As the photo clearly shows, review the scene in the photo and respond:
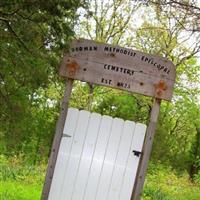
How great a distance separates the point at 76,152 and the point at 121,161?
66cm

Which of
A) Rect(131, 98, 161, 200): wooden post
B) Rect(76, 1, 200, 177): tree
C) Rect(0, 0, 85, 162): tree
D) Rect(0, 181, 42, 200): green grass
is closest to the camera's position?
Rect(131, 98, 161, 200): wooden post

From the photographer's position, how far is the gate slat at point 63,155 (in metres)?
7.30

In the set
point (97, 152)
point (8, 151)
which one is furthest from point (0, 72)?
point (8, 151)

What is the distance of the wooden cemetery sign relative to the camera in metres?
7.16

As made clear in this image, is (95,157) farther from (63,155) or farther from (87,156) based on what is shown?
(63,155)

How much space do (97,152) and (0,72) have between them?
2151 millimetres

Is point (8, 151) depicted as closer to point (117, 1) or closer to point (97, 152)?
point (117, 1)

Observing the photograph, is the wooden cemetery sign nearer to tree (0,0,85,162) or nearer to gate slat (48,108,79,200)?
gate slat (48,108,79,200)

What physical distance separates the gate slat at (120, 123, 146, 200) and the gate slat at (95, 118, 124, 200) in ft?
0.72

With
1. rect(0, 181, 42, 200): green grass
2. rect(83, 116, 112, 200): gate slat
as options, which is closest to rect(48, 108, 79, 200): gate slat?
rect(83, 116, 112, 200): gate slat

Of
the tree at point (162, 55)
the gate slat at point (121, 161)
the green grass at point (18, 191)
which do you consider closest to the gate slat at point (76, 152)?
the gate slat at point (121, 161)

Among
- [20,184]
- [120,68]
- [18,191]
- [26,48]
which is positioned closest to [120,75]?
[120,68]

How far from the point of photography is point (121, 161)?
725 centimetres

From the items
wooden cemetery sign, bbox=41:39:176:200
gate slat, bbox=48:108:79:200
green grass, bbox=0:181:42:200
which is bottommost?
green grass, bbox=0:181:42:200
